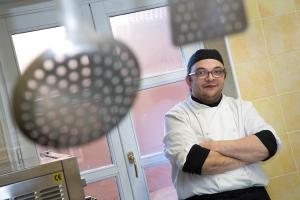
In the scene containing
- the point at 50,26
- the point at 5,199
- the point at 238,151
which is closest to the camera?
the point at 5,199

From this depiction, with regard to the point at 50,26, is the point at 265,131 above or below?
below

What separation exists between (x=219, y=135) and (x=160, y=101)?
390 millimetres

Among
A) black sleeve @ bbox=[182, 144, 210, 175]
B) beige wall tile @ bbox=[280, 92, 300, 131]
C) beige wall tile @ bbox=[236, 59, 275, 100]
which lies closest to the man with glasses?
black sleeve @ bbox=[182, 144, 210, 175]

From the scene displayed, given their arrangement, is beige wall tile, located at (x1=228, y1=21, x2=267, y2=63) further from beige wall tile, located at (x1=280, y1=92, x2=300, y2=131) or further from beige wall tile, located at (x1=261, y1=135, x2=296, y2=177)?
beige wall tile, located at (x1=261, y1=135, x2=296, y2=177)

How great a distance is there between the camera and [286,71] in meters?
1.53

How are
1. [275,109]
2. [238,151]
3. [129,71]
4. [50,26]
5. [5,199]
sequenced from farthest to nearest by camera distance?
[275,109] < [50,26] < [238,151] < [5,199] < [129,71]

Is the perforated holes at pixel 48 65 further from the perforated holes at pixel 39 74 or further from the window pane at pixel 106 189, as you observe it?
the window pane at pixel 106 189

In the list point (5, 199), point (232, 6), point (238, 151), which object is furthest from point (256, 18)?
point (5, 199)

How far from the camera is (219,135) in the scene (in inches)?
48.4

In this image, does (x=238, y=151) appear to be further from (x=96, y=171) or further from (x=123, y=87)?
(x=123, y=87)

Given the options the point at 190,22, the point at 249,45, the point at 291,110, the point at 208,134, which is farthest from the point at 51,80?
the point at 291,110

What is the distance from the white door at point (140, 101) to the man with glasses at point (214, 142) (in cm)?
25

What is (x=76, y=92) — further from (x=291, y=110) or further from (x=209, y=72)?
(x=291, y=110)

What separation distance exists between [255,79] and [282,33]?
0.24 meters
